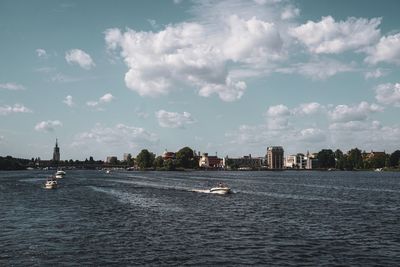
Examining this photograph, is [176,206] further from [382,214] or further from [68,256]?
[68,256]

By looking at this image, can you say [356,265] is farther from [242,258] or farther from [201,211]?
[201,211]

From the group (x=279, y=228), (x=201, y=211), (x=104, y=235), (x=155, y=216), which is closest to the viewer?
(x=104, y=235)

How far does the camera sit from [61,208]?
80250 millimetres

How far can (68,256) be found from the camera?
134ft

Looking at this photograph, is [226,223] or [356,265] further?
[226,223]

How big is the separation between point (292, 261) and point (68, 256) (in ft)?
63.7

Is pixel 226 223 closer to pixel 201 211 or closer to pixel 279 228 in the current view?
pixel 279 228

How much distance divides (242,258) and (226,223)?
68.4 ft

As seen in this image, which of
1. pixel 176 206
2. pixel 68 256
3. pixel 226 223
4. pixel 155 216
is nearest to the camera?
pixel 68 256

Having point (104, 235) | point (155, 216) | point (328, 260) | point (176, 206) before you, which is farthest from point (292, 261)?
point (176, 206)

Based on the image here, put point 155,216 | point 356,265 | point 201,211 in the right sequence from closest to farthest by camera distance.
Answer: point 356,265 → point 155,216 → point 201,211

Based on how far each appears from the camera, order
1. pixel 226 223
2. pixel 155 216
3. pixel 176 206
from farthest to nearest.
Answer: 1. pixel 176 206
2. pixel 155 216
3. pixel 226 223

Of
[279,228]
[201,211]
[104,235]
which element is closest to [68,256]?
Result: [104,235]

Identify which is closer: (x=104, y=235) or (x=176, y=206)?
(x=104, y=235)
